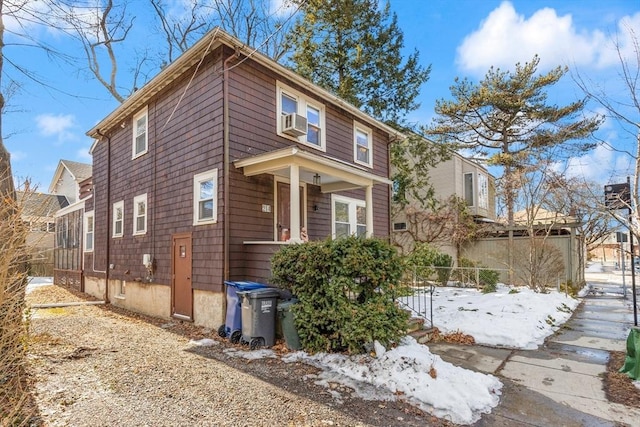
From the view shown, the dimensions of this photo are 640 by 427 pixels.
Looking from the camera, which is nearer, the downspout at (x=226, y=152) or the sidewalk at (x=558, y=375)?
the sidewalk at (x=558, y=375)

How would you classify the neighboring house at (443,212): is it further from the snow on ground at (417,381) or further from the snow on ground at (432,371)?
the snow on ground at (417,381)

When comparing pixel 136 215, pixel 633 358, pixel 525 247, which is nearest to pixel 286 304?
pixel 633 358

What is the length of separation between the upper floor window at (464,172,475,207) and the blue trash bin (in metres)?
15.3

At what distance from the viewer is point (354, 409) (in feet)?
12.6

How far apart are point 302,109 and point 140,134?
16.2 ft

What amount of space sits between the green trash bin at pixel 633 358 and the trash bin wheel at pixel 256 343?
17.2 feet

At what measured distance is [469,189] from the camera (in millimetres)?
19234

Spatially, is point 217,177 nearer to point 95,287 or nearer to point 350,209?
point 350,209

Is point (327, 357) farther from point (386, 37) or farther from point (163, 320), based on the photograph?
point (386, 37)

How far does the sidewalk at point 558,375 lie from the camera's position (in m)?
3.75

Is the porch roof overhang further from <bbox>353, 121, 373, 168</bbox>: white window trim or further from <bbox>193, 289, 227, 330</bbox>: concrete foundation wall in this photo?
Result: <bbox>193, 289, 227, 330</bbox>: concrete foundation wall

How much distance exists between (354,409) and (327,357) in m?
1.51

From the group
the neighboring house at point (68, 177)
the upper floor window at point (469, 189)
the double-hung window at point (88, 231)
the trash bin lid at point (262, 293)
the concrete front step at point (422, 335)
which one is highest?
the neighboring house at point (68, 177)

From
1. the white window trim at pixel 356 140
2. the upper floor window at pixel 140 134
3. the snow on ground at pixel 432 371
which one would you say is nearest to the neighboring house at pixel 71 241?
the upper floor window at pixel 140 134
